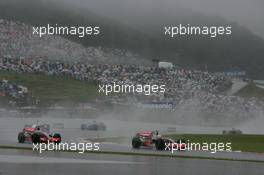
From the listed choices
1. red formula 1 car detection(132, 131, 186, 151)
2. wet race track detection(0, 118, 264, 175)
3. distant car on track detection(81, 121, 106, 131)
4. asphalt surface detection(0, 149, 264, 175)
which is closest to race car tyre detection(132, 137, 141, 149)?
red formula 1 car detection(132, 131, 186, 151)

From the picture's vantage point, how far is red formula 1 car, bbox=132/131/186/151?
41969 millimetres

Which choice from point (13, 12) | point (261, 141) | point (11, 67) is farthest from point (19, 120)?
point (13, 12)

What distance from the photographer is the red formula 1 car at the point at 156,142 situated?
41969 millimetres

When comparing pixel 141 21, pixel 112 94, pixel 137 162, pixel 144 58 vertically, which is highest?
pixel 141 21

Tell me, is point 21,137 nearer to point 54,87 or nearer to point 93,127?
point 93,127

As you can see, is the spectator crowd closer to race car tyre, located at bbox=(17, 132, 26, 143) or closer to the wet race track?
race car tyre, located at bbox=(17, 132, 26, 143)

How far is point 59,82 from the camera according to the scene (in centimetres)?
11944

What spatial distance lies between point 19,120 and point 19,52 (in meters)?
80.7

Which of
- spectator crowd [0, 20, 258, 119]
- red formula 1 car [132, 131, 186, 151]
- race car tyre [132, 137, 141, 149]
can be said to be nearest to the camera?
red formula 1 car [132, 131, 186, 151]

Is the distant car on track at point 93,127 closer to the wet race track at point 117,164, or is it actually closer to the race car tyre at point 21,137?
the race car tyre at point 21,137

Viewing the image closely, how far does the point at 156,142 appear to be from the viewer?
42500 millimetres

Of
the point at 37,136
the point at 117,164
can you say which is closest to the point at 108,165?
the point at 117,164

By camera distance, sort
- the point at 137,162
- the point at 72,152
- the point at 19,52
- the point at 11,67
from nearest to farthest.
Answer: the point at 137,162
the point at 72,152
the point at 11,67
the point at 19,52

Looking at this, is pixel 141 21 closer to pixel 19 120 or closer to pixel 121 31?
pixel 121 31
